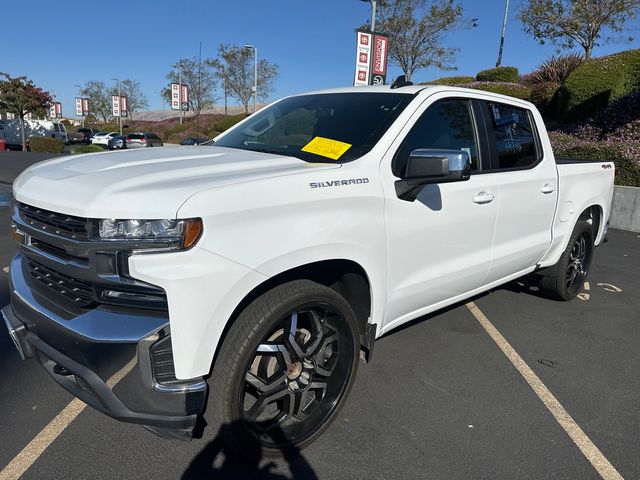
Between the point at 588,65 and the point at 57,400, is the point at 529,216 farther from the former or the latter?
the point at 588,65

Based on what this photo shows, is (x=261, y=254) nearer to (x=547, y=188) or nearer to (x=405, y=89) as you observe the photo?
(x=405, y=89)

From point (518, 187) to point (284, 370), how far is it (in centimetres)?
233

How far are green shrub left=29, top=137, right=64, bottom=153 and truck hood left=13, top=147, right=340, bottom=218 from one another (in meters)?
29.4

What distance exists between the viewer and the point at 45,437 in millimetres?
2586

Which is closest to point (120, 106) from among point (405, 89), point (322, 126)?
point (322, 126)

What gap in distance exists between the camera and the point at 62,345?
2100 mm

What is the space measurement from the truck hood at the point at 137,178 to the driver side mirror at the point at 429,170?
43 centimetres

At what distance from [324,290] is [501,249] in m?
1.85

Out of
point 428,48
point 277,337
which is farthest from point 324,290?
point 428,48

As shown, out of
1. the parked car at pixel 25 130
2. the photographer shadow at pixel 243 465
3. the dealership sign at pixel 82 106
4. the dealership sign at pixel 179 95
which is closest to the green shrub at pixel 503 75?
the photographer shadow at pixel 243 465

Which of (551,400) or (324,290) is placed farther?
(551,400)

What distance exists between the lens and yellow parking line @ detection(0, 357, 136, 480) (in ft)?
6.51

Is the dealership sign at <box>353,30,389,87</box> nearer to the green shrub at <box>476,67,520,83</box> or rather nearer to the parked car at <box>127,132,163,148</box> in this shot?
the green shrub at <box>476,67,520,83</box>

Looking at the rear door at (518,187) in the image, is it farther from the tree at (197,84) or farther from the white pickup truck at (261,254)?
the tree at (197,84)
